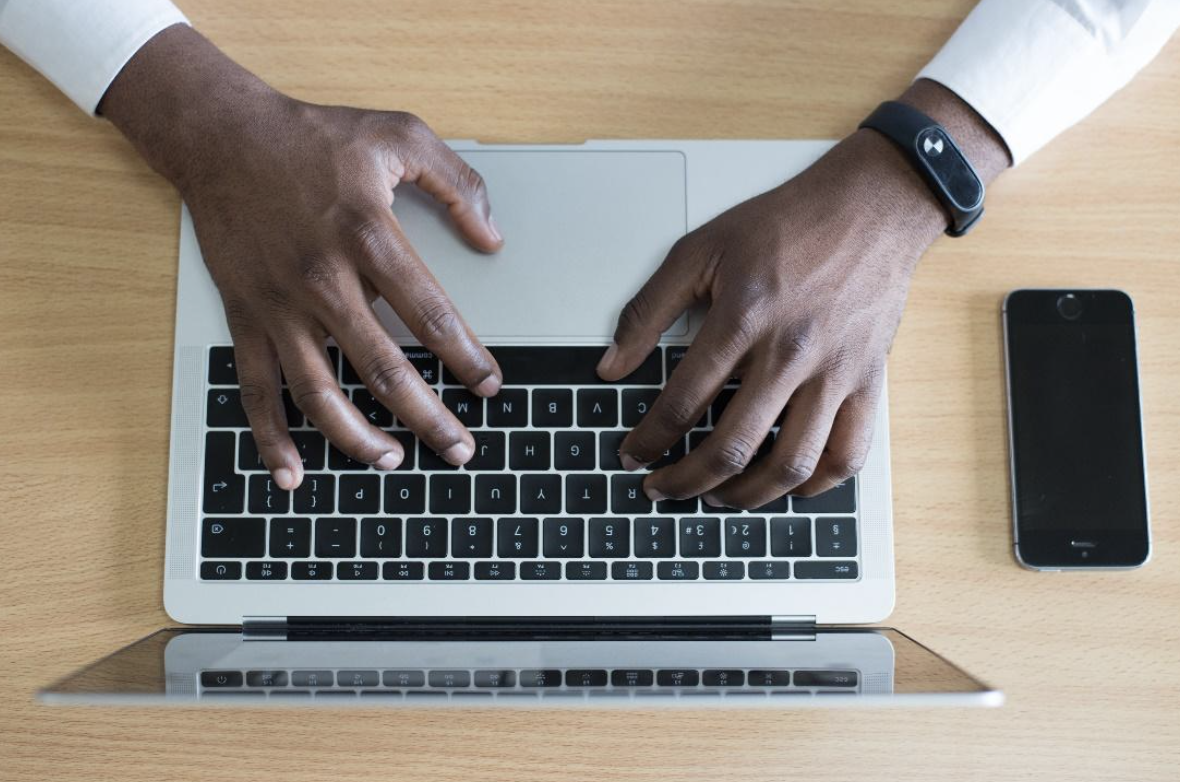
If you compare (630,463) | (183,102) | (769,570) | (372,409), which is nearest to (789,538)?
(769,570)

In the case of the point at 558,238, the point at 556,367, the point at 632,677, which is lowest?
the point at 632,677

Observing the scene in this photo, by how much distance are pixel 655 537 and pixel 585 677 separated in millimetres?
156

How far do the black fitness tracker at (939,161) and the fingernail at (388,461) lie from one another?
1.46ft

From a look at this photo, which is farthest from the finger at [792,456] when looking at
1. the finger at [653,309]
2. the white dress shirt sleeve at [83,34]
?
the white dress shirt sleeve at [83,34]

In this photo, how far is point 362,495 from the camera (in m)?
0.68

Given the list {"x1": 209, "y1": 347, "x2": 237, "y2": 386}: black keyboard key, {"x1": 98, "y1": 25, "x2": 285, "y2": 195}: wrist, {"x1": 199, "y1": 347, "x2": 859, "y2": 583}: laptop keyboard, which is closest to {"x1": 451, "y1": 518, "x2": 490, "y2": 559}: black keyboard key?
{"x1": 199, "y1": 347, "x2": 859, "y2": 583}: laptop keyboard

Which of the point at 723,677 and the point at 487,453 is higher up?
the point at 487,453

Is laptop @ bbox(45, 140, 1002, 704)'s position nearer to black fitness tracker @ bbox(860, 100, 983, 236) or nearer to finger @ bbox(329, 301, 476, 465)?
finger @ bbox(329, 301, 476, 465)

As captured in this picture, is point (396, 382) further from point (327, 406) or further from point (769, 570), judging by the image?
point (769, 570)

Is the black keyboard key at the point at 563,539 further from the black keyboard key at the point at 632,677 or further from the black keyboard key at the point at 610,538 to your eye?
the black keyboard key at the point at 632,677

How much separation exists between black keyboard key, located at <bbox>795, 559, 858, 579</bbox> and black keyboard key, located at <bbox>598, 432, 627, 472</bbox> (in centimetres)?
16

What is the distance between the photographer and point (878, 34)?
74 centimetres

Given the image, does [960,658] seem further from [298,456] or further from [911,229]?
[298,456]

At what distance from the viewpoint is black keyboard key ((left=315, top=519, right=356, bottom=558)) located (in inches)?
26.4
